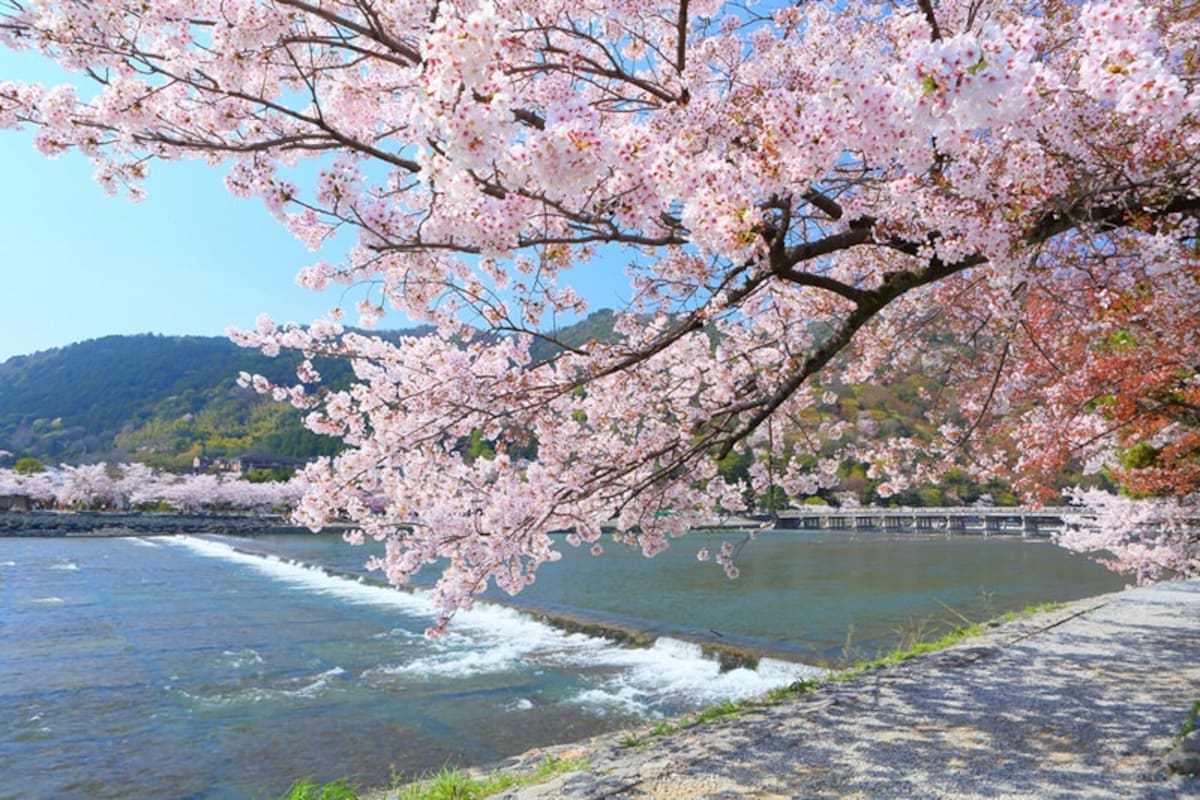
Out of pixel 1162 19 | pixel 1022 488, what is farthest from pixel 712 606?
pixel 1162 19

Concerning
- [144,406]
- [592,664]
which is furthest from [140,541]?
[144,406]

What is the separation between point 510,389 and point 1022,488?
8.12 m

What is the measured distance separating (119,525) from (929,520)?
62.5 m

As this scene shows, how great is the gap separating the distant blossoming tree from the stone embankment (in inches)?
1922

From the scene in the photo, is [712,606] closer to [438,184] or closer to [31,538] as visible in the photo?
[438,184]

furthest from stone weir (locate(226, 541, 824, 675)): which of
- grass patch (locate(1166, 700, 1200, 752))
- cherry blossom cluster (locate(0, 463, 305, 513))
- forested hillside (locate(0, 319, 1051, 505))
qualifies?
cherry blossom cluster (locate(0, 463, 305, 513))

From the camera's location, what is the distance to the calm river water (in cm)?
720

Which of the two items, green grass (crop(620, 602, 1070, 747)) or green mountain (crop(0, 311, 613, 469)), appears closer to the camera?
green grass (crop(620, 602, 1070, 747))

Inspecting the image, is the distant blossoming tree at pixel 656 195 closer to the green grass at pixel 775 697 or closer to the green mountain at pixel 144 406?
the green grass at pixel 775 697

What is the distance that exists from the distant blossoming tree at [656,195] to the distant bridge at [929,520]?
47.9 m

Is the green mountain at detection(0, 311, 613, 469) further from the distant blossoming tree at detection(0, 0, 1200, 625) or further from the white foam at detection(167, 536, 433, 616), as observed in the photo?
the distant blossoming tree at detection(0, 0, 1200, 625)

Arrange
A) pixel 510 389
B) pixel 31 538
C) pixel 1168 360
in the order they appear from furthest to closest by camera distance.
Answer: pixel 31 538 → pixel 1168 360 → pixel 510 389

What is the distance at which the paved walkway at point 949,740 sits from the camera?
3.38 meters

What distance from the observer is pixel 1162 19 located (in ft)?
12.6
